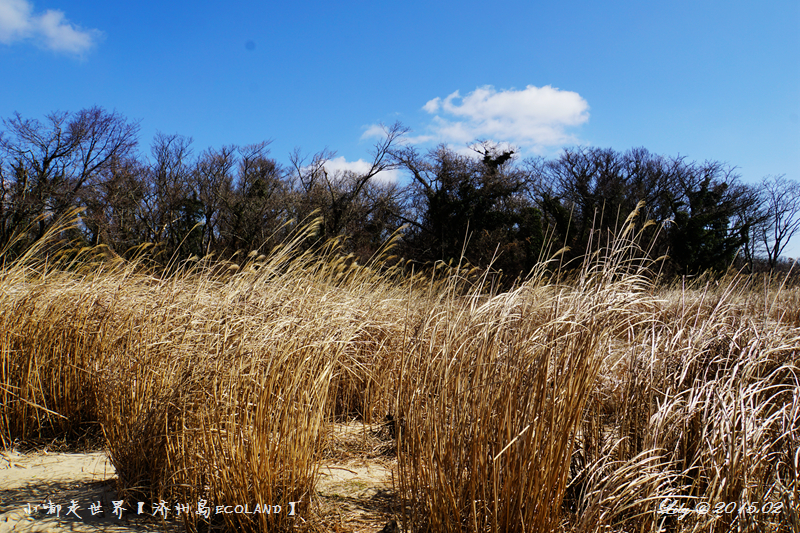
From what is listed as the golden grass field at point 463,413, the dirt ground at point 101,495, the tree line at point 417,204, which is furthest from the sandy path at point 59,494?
the tree line at point 417,204

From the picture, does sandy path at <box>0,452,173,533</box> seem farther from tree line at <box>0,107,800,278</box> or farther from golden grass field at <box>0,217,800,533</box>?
tree line at <box>0,107,800,278</box>

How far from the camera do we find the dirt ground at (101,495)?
2.29 m

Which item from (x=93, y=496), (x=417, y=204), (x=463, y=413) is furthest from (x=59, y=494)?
(x=417, y=204)

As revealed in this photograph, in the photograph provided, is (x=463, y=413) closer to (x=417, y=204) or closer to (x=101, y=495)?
(x=101, y=495)

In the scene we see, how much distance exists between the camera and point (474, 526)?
167cm

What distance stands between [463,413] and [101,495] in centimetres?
205

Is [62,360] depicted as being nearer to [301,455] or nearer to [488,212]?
[301,455]

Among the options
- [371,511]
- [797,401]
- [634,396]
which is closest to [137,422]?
[371,511]

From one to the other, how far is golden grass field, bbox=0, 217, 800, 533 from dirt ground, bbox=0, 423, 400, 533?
0.05 metres

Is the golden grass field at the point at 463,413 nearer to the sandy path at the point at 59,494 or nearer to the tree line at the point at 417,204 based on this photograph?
the sandy path at the point at 59,494

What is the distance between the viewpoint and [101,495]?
254cm

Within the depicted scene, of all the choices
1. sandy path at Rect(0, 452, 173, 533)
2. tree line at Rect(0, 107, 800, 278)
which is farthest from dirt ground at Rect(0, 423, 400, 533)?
tree line at Rect(0, 107, 800, 278)

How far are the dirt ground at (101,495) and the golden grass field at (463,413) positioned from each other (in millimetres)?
45

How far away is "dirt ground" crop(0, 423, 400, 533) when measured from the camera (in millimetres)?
2295
